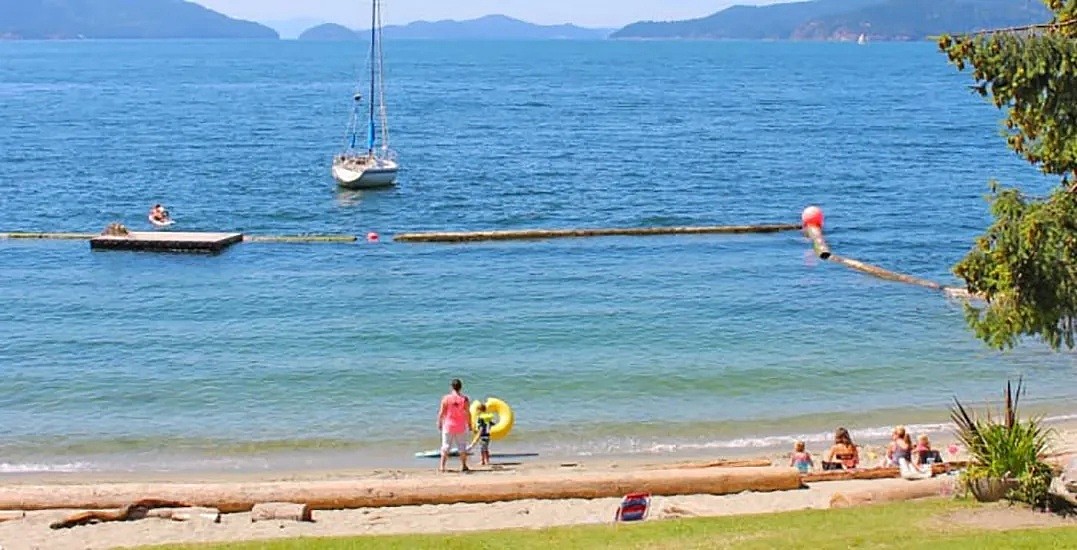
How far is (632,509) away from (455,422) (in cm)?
557

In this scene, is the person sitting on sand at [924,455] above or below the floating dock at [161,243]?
above

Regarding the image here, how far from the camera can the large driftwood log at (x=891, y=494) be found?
16.5 m

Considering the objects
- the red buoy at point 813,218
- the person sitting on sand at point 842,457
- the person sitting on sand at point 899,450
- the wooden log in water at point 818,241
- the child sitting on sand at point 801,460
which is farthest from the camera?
the red buoy at point 813,218

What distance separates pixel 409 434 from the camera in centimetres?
2477

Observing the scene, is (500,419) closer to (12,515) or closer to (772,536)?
(12,515)

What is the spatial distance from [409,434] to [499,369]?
475cm

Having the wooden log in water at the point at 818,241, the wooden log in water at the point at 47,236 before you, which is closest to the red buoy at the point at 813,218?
the wooden log in water at the point at 818,241

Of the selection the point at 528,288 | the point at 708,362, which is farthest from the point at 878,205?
the point at 708,362

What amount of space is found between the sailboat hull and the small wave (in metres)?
39.1

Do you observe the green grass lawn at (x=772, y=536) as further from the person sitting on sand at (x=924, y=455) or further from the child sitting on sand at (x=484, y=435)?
the child sitting on sand at (x=484, y=435)

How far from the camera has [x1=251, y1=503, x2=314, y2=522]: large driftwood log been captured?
55.9 feet

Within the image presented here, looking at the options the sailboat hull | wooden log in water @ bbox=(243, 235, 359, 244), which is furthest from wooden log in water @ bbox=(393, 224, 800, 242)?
the sailboat hull

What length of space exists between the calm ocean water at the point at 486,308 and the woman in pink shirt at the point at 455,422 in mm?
1640

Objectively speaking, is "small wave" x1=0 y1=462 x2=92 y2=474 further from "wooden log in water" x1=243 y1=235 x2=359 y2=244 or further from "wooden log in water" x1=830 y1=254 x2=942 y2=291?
"wooden log in water" x1=830 y1=254 x2=942 y2=291
